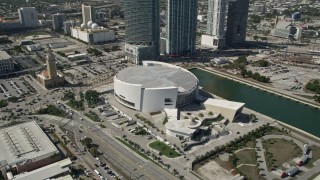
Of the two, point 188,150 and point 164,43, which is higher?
point 164,43

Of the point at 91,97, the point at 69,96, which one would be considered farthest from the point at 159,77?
the point at 69,96

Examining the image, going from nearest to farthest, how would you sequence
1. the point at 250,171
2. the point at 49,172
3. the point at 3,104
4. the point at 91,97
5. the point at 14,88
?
the point at 49,172 < the point at 250,171 < the point at 3,104 < the point at 91,97 < the point at 14,88

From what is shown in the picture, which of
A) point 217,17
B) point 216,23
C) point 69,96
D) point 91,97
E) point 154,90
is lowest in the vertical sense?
point 69,96

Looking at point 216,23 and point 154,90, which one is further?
point 216,23

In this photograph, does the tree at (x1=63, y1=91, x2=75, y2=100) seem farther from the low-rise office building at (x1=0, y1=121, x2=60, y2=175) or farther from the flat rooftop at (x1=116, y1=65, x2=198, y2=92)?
the low-rise office building at (x1=0, y1=121, x2=60, y2=175)

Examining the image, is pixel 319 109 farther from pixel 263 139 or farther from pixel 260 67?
pixel 260 67

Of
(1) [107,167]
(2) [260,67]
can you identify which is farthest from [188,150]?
(2) [260,67]

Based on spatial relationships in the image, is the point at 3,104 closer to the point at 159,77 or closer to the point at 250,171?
the point at 159,77
